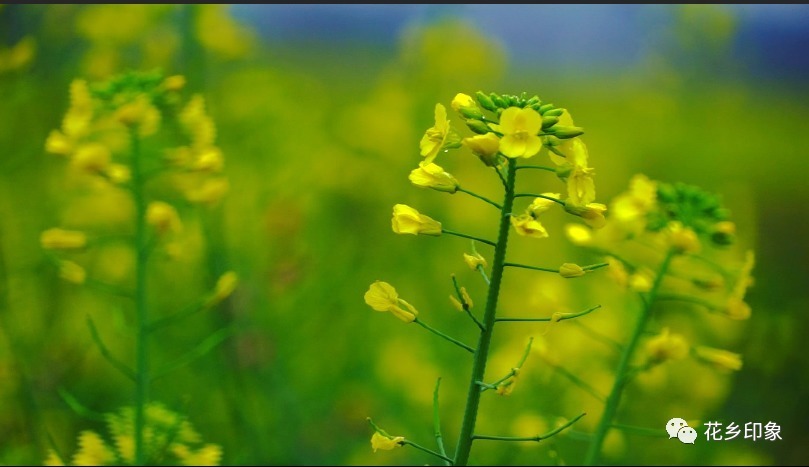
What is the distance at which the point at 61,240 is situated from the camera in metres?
1.10

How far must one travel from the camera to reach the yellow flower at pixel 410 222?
740 mm

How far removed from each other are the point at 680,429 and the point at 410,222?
55 centimetres

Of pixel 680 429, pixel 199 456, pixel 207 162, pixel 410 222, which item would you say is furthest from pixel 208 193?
pixel 680 429

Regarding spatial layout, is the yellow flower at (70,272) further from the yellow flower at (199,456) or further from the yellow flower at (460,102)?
the yellow flower at (460,102)

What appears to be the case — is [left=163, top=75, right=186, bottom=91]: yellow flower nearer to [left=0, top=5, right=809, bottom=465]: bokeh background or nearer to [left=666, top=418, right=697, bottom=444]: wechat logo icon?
[left=0, top=5, right=809, bottom=465]: bokeh background

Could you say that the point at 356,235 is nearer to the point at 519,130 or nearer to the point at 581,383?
the point at 581,383

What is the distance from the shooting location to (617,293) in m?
2.13

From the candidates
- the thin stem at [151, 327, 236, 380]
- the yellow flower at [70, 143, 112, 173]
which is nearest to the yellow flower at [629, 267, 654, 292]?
the thin stem at [151, 327, 236, 380]

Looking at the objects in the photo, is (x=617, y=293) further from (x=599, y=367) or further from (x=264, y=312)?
(x=264, y=312)

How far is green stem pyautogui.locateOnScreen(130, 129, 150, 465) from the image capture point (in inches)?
40.2

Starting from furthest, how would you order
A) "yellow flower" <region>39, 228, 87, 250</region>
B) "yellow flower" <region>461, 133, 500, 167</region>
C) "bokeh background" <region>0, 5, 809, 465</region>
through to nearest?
1. "bokeh background" <region>0, 5, 809, 465</region>
2. "yellow flower" <region>39, 228, 87, 250</region>
3. "yellow flower" <region>461, 133, 500, 167</region>

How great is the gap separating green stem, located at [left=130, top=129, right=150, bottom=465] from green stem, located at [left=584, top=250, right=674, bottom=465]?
55cm

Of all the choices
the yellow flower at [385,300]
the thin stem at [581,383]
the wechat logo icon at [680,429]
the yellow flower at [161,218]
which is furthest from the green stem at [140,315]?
the wechat logo icon at [680,429]

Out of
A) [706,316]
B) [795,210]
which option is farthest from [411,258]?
[795,210]
